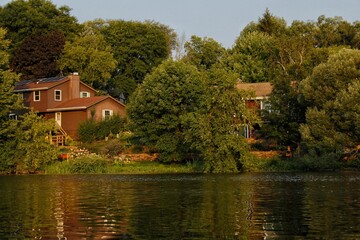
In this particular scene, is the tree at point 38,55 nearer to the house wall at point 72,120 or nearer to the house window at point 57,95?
the house window at point 57,95

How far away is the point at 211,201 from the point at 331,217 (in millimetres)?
8525

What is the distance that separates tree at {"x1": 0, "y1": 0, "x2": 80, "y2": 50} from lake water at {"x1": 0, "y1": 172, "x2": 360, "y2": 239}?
210ft

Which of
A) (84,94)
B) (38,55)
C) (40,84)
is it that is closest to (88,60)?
(38,55)

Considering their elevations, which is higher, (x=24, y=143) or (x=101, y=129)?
(x=101, y=129)

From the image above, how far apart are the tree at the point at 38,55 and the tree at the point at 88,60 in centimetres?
152

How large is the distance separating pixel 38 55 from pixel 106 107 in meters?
18.4

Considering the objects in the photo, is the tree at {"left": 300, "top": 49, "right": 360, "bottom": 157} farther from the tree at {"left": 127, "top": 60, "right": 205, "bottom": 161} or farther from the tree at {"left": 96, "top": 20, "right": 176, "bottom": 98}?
the tree at {"left": 96, "top": 20, "right": 176, "bottom": 98}

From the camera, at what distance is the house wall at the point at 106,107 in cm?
8544

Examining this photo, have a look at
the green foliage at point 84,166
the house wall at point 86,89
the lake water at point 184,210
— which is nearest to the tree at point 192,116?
the green foliage at point 84,166

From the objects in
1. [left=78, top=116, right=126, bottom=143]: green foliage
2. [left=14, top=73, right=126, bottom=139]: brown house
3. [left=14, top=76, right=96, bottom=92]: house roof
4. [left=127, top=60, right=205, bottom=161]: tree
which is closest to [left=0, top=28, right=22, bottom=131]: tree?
[left=127, top=60, right=205, bottom=161]: tree

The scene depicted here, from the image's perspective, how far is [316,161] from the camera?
5959 centimetres

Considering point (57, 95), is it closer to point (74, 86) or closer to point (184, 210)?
point (74, 86)

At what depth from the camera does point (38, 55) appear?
328 feet

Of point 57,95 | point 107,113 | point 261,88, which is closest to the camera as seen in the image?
point 261,88
